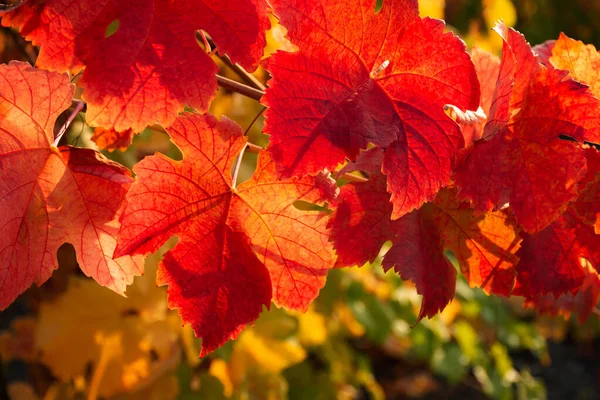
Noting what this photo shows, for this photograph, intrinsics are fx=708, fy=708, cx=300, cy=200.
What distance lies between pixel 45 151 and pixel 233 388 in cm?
126

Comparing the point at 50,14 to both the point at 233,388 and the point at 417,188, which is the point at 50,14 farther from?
the point at 233,388

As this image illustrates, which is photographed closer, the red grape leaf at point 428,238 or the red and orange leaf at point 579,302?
the red grape leaf at point 428,238

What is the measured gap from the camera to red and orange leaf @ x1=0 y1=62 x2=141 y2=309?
1.99ft

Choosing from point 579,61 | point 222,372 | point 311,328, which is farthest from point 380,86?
point 311,328

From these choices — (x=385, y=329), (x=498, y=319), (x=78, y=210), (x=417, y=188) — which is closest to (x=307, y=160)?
(x=417, y=188)

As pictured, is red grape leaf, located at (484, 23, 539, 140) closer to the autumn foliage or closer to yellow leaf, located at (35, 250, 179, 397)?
the autumn foliage

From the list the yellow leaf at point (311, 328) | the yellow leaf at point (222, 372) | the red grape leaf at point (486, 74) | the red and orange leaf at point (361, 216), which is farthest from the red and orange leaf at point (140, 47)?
the yellow leaf at point (311, 328)

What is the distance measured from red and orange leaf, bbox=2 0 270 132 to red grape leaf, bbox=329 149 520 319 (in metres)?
0.16

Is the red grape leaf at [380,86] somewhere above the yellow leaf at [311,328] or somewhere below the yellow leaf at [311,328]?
above

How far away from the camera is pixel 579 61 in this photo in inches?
27.7

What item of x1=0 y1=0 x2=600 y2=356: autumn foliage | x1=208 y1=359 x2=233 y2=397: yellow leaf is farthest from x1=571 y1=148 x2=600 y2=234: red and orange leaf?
x1=208 y1=359 x2=233 y2=397: yellow leaf

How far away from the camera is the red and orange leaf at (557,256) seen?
2.31 ft

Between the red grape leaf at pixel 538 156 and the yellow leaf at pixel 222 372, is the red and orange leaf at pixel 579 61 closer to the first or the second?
the red grape leaf at pixel 538 156

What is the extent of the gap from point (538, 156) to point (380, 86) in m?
0.15
